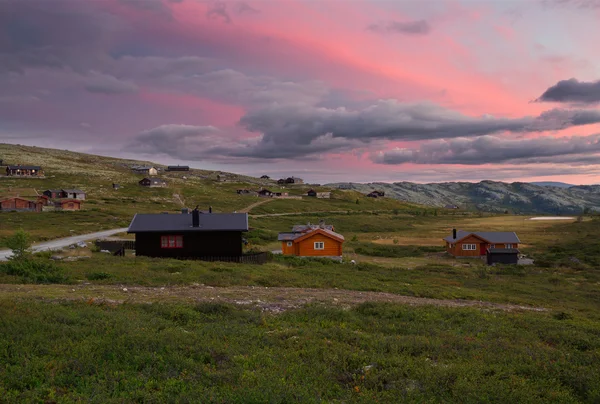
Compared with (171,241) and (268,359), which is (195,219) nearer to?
(171,241)

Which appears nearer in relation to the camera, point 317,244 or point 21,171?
point 317,244

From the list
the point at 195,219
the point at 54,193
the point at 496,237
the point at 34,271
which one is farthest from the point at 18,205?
the point at 496,237

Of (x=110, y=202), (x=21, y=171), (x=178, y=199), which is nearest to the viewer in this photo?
(x=110, y=202)

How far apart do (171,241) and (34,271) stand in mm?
17000

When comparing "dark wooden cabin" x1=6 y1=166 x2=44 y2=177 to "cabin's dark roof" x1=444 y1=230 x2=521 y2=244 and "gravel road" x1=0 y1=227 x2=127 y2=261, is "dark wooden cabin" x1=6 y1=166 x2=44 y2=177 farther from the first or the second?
"cabin's dark roof" x1=444 y1=230 x2=521 y2=244

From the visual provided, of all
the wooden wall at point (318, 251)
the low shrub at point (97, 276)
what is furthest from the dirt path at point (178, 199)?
the low shrub at point (97, 276)

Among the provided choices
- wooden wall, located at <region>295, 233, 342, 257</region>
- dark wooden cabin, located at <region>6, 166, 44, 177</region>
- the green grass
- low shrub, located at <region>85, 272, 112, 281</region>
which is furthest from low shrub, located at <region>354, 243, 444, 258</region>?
dark wooden cabin, located at <region>6, 166, 44, 177</region>

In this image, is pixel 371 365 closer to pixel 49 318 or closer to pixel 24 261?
pixel 49 318

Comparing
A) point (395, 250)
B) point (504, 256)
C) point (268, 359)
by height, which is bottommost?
point (395, 250)

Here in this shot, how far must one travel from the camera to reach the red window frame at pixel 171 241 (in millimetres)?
41062

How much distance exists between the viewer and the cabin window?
135 ft

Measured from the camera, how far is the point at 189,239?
4116 cm

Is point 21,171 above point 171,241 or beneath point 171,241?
above

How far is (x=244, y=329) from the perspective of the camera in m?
13.1
